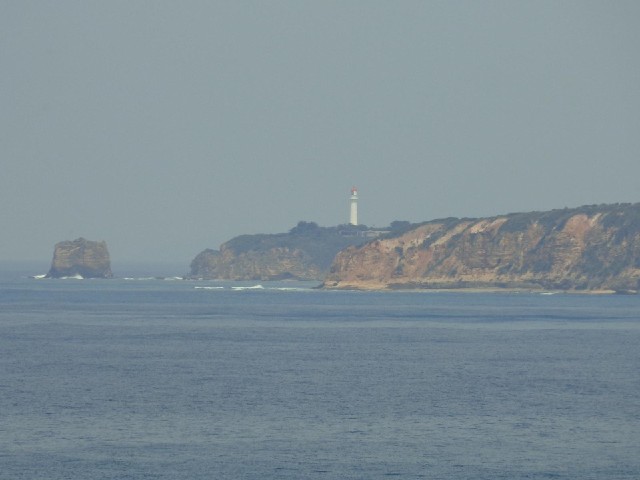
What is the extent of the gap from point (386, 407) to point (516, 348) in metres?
43.1

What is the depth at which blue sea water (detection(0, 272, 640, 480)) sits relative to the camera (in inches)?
2148

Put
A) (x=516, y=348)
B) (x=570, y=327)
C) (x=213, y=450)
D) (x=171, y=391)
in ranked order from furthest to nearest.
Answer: (x=570, y=327) < (x=516, y=348) < (x=171, y=391) < (x=213, y=450)

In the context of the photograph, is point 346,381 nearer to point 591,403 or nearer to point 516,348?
point 591,403

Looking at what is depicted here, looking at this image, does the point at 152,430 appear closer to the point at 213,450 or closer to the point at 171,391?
the point at 213,450

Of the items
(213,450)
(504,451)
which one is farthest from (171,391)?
(504,451)

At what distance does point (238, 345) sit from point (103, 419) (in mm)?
50250

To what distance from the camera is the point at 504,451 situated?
188 ft

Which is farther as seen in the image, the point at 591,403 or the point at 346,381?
the point at 346,381

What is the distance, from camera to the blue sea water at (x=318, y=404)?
54.6 meters

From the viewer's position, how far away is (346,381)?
274ft

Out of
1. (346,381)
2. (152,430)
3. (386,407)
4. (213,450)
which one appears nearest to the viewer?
(213,450)

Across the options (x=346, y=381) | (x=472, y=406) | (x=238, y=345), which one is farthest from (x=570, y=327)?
(x=472, y=406)

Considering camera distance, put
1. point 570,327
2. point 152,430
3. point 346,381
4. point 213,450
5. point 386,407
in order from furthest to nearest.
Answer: point 570,327 → point 346,381 → point 386,407 → point 152,430 → point 213,450

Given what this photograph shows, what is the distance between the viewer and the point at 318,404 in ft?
235
